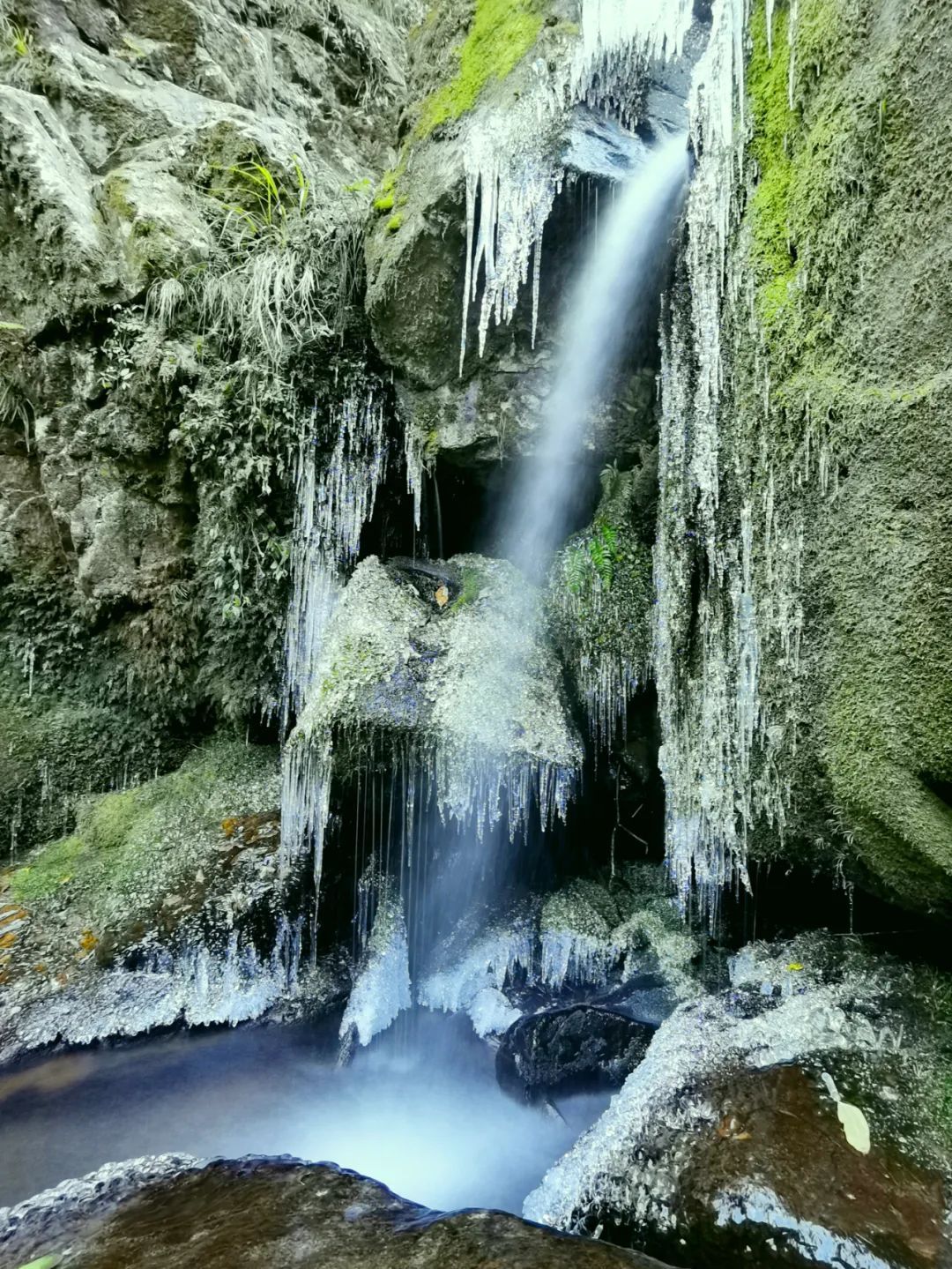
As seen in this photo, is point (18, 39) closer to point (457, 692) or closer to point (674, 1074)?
point (457, 692)

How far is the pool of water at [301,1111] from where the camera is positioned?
339cm

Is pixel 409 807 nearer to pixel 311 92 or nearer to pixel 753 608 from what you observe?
pixel 753 608

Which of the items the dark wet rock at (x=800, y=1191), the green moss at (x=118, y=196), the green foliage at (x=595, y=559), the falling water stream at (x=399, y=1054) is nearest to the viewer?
the dark wet rock at (x=800, y=1191)

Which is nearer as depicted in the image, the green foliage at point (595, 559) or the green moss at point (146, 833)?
the green foliage at point (595, 559)

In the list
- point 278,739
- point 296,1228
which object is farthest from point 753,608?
point 278,739

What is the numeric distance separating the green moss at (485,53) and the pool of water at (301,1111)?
5.82 metres

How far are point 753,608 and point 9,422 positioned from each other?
20.1 feet

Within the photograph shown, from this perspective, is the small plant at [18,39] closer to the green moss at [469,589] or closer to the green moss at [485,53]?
the green moss at [485,53]

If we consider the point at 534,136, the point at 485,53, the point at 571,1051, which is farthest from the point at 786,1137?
the point at 485,53

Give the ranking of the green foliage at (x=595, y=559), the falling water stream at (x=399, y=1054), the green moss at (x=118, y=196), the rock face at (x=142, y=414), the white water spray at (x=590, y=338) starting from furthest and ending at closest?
the green moss at (x=118, y=196), the rock face at (x=142, y=414), the green foliage at (x=595, y=559), the white water spray at (x=590, y=338), the falling water stream at (x=399, y=1054)

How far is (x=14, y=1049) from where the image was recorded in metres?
4.21

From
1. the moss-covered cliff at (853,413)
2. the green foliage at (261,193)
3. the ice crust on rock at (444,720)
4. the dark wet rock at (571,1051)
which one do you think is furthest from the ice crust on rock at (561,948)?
the green foliage at (261,193)

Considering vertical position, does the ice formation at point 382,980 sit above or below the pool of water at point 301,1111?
above

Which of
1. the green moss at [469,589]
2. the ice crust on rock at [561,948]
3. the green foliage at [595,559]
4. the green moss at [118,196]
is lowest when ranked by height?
the ice crust on rock at [561,948]
